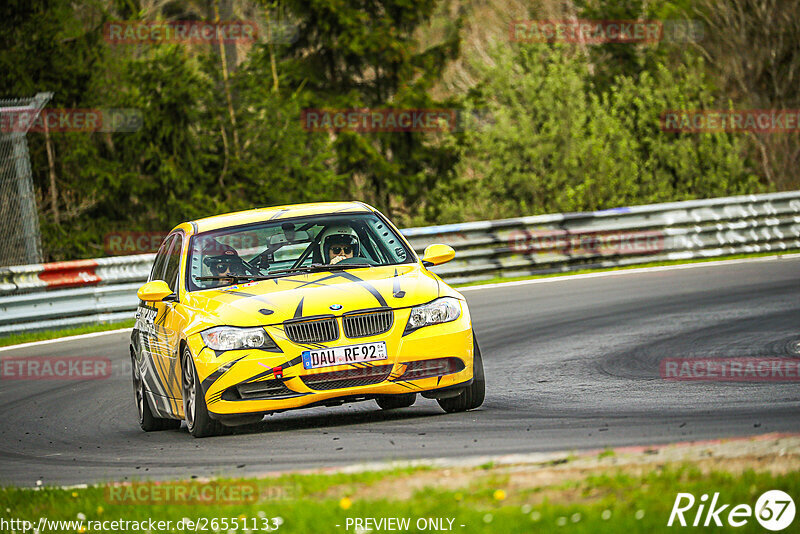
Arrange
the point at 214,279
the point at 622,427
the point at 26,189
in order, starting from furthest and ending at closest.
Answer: the point at 26,189 → the point at 214,279 → the point at 622,427

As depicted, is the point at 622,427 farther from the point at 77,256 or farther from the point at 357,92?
the point at 357,92

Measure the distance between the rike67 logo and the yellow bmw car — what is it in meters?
3.63

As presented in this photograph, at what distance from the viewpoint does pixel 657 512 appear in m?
4.98

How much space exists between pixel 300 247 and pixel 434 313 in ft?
5.47

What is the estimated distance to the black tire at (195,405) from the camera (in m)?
8.69

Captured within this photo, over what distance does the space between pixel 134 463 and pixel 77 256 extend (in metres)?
19.1

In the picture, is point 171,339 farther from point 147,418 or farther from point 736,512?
point 736,512

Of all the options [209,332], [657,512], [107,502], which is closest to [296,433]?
[209,332]

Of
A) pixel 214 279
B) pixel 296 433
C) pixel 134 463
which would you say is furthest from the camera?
pixel 214 279

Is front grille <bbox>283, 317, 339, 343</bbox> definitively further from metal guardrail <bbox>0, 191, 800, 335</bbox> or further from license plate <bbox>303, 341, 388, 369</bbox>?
metal guardrail <bbox>0, 191, 800, 335</bbox>

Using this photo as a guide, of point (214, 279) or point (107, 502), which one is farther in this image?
point (214, 279)

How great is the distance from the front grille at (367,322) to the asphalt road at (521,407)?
64 cm

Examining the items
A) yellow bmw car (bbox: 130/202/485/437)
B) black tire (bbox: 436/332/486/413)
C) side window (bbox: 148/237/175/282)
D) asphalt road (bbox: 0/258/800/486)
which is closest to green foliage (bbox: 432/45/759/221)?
asphalt road (bbox: 0/258/800/486)

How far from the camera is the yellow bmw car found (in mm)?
8406
